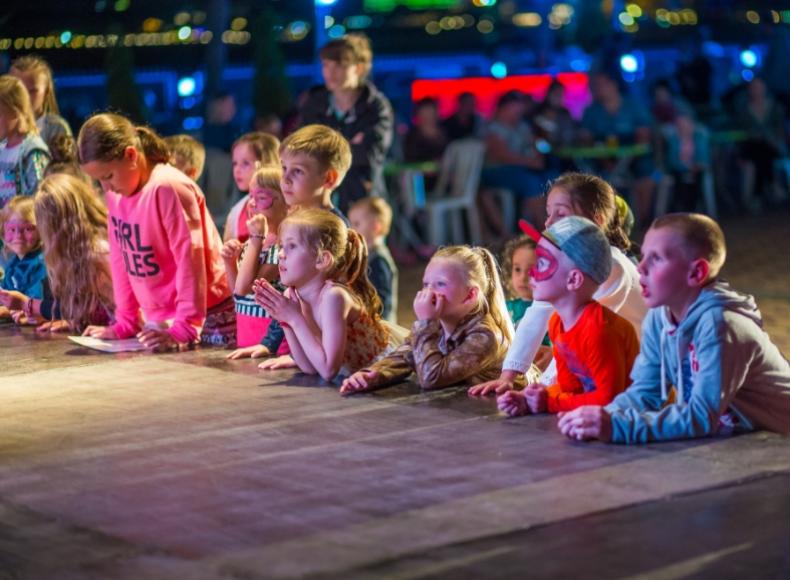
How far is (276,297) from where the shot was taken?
5789mm

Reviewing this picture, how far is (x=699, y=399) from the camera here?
460 centimetres

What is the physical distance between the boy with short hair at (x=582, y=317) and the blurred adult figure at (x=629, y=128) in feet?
32.4

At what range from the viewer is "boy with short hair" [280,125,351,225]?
252 inches

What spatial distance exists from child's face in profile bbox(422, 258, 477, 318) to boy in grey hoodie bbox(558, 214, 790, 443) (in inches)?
36.0

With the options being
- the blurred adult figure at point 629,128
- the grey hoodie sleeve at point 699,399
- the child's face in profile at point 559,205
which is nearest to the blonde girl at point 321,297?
the child's face in profile at point 559,205

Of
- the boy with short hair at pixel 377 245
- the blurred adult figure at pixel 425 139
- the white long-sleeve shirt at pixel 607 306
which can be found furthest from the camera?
the blurred adult figure at pixel 425 139

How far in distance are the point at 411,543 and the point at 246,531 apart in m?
0.46

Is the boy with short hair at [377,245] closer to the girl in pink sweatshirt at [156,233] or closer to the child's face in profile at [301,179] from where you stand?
the girl in pink sweatshirt at [156,233]

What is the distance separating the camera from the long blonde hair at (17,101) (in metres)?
8.16

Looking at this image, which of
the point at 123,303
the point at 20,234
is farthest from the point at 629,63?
the point at 123,303

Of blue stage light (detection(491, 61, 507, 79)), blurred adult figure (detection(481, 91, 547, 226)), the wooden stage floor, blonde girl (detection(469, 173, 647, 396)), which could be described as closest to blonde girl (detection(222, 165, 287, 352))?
the wooden stage floor

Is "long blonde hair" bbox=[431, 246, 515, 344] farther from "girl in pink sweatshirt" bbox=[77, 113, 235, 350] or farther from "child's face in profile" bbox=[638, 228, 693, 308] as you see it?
"girl in pink sweatshirt" bbox=[77, 113, 235, 350]

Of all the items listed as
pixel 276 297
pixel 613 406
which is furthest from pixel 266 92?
pixel 613 406

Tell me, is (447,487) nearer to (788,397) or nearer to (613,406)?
(613,406)
